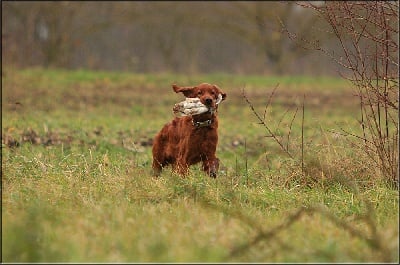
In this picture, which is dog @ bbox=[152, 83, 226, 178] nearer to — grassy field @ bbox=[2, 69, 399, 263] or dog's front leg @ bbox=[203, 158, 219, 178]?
dog's front leg @ bbox=[203, 158, 219, 178]

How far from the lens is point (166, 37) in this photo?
3086 cm

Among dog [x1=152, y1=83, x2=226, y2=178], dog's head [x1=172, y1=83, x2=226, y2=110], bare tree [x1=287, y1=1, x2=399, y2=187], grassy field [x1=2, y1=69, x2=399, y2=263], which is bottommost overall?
grassy field [x1=2, y1=69, x2=399, y2=263]

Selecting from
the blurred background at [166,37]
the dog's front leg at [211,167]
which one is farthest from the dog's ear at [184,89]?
the blurred background at [166,37]

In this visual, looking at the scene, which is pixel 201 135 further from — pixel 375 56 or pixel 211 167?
pixel 375 56

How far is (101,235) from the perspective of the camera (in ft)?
14.5

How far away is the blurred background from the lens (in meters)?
26.2

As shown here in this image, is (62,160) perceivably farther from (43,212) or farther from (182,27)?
(182,27)

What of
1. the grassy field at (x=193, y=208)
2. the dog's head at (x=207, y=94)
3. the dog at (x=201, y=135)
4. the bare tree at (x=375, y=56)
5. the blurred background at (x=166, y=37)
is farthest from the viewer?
the blurred background at (x=166, y=37)

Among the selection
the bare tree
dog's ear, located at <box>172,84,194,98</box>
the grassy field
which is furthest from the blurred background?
the bare tree

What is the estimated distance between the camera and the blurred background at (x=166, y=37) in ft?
86.1

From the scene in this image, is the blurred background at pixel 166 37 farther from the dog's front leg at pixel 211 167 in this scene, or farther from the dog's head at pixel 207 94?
the dog's front leg at pixel 211 167

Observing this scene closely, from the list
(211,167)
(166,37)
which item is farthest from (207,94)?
(166,37)

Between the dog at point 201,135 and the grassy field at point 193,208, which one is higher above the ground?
the dog at point 201,135

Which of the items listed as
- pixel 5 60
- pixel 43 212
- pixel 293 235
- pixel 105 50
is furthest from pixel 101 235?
pixel 105 50
